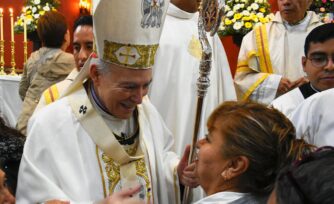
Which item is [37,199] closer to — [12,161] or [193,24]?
[12,161]

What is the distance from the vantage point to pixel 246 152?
2.12m

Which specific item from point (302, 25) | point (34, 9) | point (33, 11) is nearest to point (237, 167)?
point (302, 25)

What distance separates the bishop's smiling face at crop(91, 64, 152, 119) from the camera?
8.84 ft

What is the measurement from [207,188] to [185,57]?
A: 208 centimetres

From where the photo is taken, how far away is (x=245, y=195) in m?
→ 2.12

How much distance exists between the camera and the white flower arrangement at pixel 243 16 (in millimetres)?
5602

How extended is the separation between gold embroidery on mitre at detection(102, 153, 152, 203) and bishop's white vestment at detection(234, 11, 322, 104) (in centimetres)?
201

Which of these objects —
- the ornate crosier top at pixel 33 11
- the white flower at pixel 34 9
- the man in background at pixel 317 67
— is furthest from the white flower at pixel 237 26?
the white flower at pixel 34 9

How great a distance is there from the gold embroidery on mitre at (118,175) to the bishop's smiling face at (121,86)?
24 centimetres

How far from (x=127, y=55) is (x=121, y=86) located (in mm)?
153

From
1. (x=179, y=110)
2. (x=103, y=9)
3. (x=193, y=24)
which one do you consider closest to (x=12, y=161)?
(x=103, y=9)

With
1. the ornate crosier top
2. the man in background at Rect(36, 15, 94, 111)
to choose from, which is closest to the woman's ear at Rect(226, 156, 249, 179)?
the man in background at Rect(36, 15, 94, 111)

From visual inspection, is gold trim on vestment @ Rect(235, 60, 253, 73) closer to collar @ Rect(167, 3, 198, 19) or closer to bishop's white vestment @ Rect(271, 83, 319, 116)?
collar @ Rect(167, 3, 198, 19)

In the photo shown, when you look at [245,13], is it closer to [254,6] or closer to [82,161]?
[254,6]
